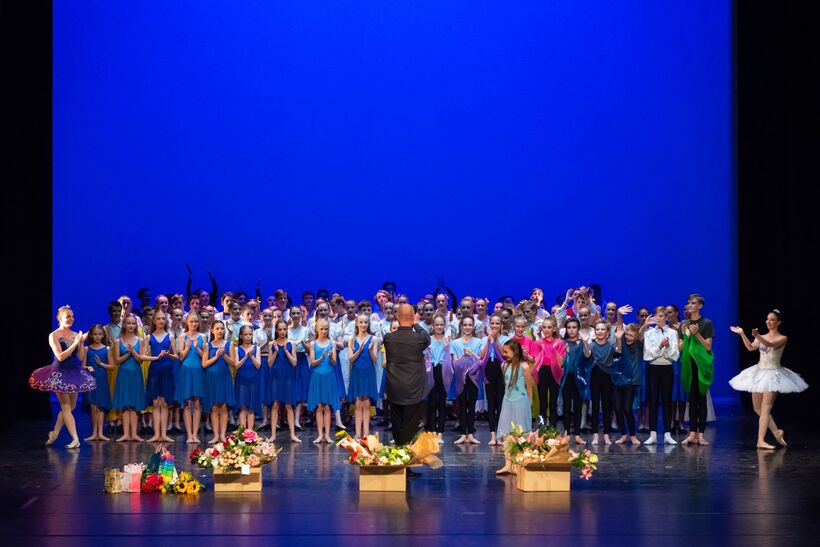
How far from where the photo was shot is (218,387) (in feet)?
35.0

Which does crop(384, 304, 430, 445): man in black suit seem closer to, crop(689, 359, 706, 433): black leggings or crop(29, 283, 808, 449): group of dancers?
crop(29, 283, 808, 449): group of dancers

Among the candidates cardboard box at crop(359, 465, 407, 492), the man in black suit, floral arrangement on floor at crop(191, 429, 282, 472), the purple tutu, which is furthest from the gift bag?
the purple tutu

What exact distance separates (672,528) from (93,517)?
3545 mm

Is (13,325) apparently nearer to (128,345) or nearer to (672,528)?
(128,345)

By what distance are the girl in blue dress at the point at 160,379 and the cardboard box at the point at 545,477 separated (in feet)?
15.1

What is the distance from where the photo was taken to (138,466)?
7.65 m

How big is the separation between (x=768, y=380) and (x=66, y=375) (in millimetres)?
6599

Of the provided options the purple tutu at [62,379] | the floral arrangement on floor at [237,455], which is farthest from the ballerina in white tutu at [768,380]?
the purple tutu at [62,379]

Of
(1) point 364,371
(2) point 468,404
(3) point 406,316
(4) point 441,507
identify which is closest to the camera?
(4) point 441,507

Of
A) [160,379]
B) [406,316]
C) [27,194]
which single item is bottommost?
[160,379]

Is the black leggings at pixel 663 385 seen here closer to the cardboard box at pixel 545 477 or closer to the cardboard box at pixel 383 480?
the cardboard box at pixel 545 477

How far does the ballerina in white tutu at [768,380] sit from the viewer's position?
393 inches

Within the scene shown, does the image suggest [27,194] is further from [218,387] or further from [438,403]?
[438,403]

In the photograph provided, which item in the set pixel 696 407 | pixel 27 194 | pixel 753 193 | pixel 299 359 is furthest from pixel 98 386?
Result: pixel 753 193
